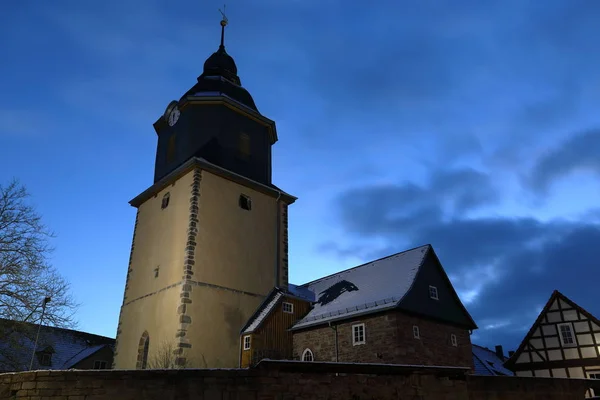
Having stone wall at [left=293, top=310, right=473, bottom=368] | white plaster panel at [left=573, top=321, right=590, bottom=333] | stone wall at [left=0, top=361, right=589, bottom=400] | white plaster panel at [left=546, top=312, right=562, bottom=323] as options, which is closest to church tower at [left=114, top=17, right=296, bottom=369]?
stone wall at [left=293, top=310, right=473, bottom=368]

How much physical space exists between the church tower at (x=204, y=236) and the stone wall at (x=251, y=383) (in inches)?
399

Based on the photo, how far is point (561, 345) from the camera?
25719 millimetres

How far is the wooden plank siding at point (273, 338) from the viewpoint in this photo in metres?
20.7

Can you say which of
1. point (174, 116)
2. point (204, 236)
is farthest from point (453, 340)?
point (174, 116)

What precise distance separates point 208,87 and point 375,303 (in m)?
15.8

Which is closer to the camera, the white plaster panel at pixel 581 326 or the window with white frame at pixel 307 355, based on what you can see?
the window with white frame at pixel 307 355

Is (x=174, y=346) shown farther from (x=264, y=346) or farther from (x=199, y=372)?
(x=199, y=372)

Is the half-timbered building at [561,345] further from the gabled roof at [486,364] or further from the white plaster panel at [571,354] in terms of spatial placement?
the gabled roof at [486,364]

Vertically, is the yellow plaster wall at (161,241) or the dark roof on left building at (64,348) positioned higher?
the yellow plaster wall at (161,241)

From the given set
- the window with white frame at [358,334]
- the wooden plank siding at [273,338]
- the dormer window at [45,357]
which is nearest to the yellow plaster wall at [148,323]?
the wooden plank siding at [273,338]

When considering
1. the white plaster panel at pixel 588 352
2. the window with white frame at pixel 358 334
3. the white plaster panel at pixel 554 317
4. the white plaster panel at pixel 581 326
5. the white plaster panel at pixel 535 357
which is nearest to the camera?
the window with white frame at pixel 358 334

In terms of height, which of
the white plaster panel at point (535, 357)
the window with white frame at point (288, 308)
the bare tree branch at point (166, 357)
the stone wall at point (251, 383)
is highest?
the window with white frame at point (288, 308)

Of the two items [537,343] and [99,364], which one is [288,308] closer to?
[537,343]

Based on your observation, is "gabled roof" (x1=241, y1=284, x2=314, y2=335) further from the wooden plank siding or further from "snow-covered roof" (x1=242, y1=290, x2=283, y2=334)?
the wooden plank siding
